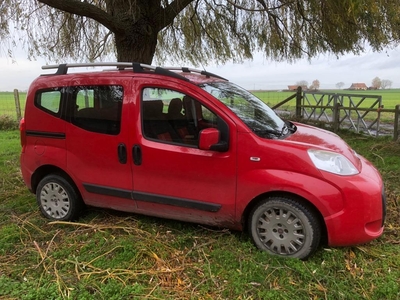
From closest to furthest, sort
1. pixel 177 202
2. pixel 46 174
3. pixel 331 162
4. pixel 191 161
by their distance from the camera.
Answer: pixel 331 162 → pixel 191 161 → pixel 177 202 → pixel 46 174

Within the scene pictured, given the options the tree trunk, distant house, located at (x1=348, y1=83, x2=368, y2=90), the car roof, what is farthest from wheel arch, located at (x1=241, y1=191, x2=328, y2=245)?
distant house, located at (x1=348, y1=83, x2=368, y2=90)

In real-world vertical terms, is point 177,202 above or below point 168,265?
above

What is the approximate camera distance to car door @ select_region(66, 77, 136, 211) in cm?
400

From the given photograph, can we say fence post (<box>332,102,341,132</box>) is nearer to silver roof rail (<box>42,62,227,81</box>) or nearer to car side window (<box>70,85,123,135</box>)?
silver roof rail (<box>42,62,227,81</box>)

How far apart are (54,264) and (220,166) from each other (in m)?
1.88

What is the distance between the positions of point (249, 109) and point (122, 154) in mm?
1521

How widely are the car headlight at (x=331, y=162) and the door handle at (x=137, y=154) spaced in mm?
1775

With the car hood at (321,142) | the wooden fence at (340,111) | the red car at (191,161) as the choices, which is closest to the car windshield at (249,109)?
the red car at (191,161)

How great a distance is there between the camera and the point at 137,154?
3910 mm

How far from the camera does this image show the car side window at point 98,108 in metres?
4.03

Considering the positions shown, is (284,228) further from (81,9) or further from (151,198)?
(81,9)

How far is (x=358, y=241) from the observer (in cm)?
338

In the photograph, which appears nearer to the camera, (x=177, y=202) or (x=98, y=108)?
(x=177, y=202)

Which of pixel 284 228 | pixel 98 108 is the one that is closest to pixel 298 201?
pixel 284 228
